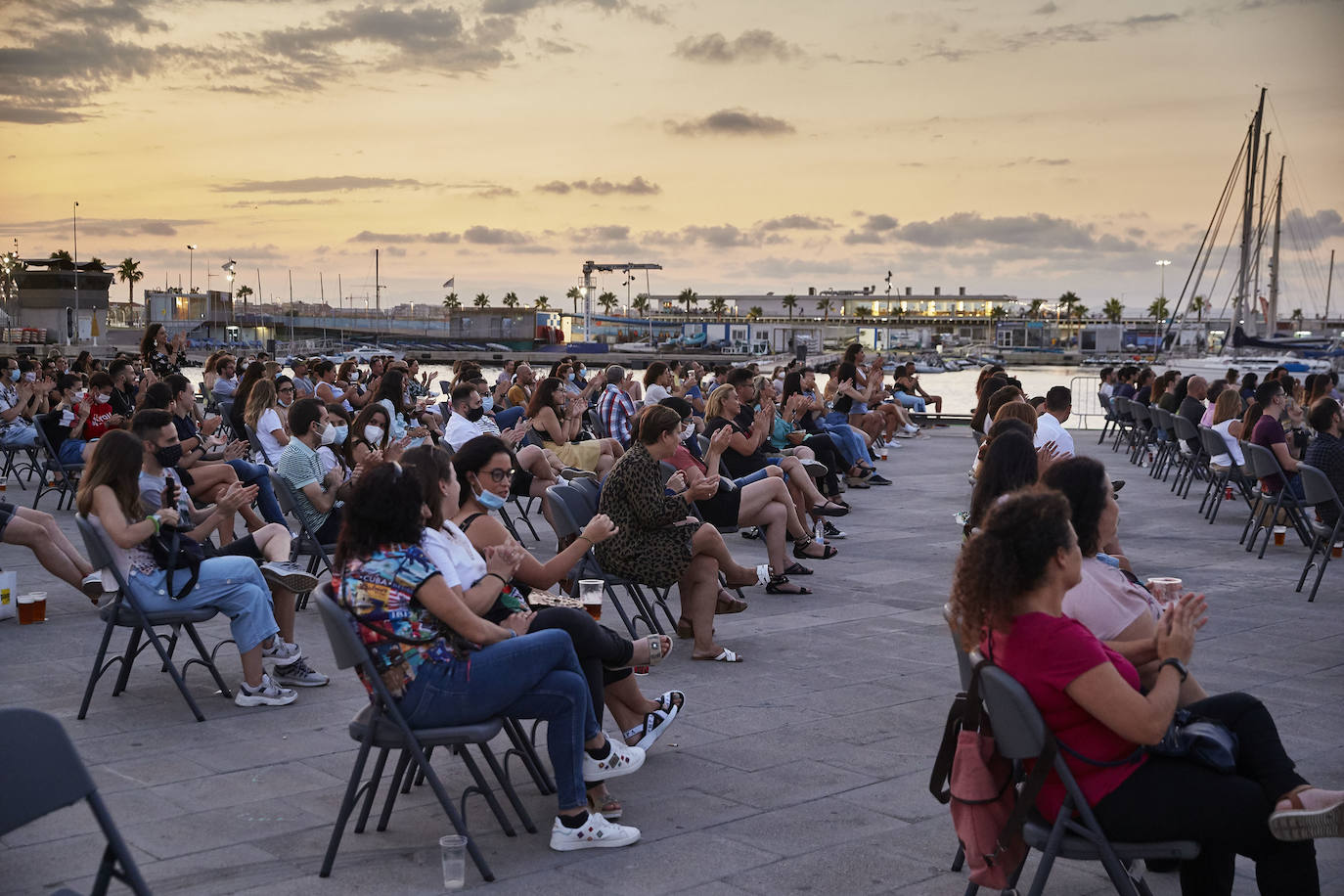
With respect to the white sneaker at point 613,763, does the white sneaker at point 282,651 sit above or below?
below

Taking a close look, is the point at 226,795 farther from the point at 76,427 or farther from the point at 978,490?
the point at 76,427

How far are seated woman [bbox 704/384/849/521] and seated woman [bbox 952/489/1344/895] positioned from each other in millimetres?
6473

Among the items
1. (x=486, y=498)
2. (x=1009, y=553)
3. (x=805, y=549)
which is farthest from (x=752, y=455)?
(x=1009, y=553)

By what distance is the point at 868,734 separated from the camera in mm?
5172

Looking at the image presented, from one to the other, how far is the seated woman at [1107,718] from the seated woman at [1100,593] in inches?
16.6

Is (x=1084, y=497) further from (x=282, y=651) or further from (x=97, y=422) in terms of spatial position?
(x=97, y=422)

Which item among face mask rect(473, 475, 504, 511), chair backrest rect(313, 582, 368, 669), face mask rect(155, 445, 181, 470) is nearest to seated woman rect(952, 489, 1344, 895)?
chair backrest rect(313, 582, 368, 669)

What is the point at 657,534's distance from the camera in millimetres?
6344

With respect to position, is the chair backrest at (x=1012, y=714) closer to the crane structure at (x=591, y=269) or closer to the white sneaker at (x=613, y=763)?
the white sneaker at (x=613, y=763)

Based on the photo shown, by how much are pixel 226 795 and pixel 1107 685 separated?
3.14 meters

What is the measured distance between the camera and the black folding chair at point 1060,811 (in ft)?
10.0

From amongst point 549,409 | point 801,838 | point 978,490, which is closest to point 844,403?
point 549,409

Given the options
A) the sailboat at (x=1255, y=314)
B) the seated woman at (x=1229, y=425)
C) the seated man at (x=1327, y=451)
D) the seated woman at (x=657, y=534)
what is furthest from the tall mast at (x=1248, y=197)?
the seated woman at (x=657, y=534)

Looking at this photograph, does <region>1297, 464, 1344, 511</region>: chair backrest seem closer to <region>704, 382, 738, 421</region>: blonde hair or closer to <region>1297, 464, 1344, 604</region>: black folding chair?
<region>1297, 464, 1344, 604</region>: black folding chair
